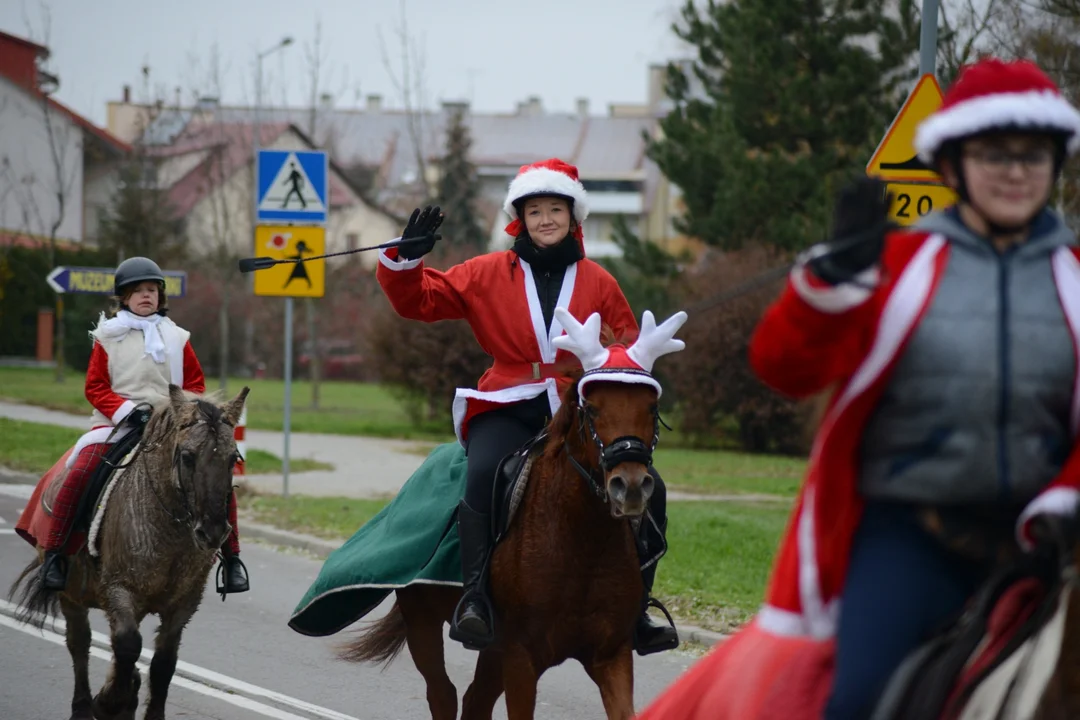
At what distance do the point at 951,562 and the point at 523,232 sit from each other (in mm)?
3755

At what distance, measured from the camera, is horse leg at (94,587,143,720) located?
6.72m

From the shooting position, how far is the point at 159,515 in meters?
7.13

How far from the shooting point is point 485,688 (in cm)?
645

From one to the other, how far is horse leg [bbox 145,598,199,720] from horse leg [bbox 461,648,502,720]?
163cm

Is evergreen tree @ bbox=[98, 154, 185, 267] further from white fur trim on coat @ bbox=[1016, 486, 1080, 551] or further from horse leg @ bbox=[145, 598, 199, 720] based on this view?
white fur trim on coat @ bbox=[1016, 486, 1080, 551]

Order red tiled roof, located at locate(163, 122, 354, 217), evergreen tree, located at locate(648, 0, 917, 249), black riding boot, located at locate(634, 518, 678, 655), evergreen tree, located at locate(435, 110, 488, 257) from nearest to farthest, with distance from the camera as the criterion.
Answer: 1. black riding boot, located at locate(634, 518, 678, 655)
2. evergreen tree, located at locate(648, 0, 917, 249)
3. red tiled roof, located at locate(163, 122, 354, 217)
4. evergreen tree, located at locate(435, 110, 488, 257)

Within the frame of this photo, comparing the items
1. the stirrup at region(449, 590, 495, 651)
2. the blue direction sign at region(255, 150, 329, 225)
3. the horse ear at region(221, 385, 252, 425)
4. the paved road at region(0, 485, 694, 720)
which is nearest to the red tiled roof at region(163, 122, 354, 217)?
the blue direction sign at region(255, 150, 329, 225)

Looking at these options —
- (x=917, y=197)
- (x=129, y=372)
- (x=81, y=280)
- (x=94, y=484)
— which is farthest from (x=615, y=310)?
(x=81, y=280)

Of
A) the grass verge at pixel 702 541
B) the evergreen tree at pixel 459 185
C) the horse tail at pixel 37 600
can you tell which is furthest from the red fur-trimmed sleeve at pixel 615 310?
the evergreen tree at pixel 459 185

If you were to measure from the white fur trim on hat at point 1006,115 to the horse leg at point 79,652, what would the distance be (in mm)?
5593

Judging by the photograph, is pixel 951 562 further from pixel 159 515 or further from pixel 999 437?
pixel 159 515

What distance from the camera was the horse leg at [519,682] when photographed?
217 inches

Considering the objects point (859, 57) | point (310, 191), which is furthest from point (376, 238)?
point (310, 191)

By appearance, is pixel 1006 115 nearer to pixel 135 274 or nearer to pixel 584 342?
pixel 584 342
